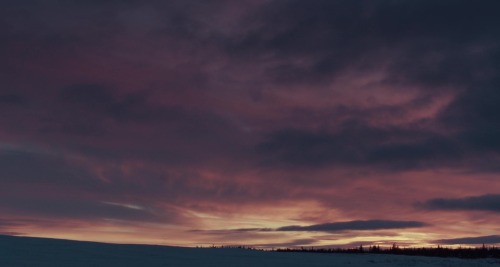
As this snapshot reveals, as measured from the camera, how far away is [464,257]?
22047mm

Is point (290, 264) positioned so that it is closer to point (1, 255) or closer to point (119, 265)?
point (119, 265)

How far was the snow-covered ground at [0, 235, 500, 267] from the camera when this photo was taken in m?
14.1

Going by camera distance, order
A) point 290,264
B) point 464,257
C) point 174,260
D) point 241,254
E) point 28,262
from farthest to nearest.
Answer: point 464,257 < point 241,254 < point 290,264 < point 174,260 < point 28,262

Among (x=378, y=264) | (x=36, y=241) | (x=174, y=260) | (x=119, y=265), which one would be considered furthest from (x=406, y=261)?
(x=36, y=241)

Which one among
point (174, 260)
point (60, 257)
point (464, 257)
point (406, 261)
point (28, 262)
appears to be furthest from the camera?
point (464, 257)

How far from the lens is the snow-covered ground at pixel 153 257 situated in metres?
14.1

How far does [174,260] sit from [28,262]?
11.9ft

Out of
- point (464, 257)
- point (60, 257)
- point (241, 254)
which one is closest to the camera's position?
point (60, 257)

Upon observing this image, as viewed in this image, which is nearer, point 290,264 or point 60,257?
point 60,257

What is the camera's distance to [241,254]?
59.5ft

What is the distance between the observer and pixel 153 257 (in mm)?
15633

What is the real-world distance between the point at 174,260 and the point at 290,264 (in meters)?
3.39

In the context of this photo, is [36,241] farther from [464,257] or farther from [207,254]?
[464,257]

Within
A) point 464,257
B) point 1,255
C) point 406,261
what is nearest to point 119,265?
point 1,255
